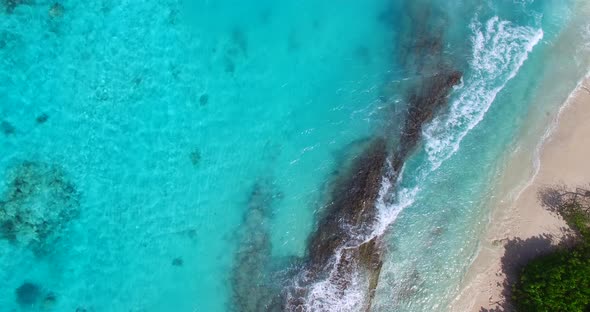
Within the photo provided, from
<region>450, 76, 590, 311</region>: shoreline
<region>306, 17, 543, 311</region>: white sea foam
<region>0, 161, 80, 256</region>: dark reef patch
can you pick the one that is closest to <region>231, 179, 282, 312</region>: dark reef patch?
<region>306, 17, 543, 311</region>: white sea foam

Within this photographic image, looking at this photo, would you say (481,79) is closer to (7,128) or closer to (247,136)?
(247,136)

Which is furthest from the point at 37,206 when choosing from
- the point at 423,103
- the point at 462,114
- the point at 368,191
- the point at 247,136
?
the point at 462,114

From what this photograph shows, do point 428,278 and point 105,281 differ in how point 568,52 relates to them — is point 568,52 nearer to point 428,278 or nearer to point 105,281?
point 428,278

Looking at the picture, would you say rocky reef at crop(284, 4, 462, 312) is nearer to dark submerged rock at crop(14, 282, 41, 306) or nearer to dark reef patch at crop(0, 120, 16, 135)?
dark submerged rock at crop(14, 282, 41, 306)

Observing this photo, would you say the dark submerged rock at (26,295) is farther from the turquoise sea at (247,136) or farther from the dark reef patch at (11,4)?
the dark reef patch at (11,4)

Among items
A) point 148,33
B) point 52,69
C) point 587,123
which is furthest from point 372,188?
point 52,69
